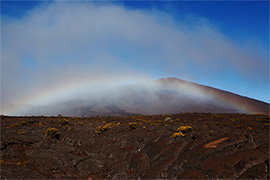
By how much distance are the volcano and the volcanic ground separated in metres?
60.1

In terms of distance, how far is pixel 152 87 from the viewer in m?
127

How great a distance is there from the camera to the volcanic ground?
389 inches

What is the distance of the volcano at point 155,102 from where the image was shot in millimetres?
84688

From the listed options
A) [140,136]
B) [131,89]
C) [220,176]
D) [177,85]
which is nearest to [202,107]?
[177,85]

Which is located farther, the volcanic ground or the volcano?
the volcano

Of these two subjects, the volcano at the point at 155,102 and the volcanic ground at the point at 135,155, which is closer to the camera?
the volcanic ground at the point at 135,155

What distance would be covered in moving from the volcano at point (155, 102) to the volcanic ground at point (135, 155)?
6011 cm

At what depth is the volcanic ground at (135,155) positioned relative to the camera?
988 cm

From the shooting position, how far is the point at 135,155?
1402cm

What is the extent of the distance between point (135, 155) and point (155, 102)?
85619 millimetres

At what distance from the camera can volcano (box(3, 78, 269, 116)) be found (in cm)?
8469

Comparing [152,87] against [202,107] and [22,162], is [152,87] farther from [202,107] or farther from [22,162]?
[22,162]

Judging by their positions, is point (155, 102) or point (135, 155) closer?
point (135, 155)

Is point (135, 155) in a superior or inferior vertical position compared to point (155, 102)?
inferior
